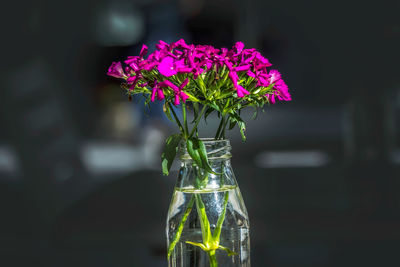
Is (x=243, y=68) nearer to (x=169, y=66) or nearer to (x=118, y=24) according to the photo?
(x=169, y=66)

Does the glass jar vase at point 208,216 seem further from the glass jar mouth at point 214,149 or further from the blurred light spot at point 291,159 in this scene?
the blurred light spot at point 291,159

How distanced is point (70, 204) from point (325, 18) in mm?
2093

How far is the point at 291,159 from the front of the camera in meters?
4.32

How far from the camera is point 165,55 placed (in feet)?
2.45

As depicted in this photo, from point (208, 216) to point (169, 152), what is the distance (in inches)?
4.2

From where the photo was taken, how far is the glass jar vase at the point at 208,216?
2.64 ft

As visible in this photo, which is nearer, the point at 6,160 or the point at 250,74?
the point at 250,74

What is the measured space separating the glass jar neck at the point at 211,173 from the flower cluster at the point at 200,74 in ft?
0.24

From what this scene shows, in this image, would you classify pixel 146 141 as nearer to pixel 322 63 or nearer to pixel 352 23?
pixel 322 63

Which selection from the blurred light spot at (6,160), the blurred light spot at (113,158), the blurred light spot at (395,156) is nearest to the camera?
the blurred light spot at (6,160)

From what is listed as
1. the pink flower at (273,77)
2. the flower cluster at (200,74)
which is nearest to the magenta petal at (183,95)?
the flower cluster at (200,74)

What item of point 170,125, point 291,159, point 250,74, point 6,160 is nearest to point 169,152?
point 250,74

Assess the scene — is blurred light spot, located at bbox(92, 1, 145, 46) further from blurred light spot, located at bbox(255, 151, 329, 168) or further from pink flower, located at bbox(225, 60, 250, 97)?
pink flower, located at bbox(225, 60, 250, 97)

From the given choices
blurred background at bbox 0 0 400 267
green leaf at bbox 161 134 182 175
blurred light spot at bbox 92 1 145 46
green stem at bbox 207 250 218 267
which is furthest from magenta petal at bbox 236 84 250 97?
blurred light spot at bbox 92 1 145 46
